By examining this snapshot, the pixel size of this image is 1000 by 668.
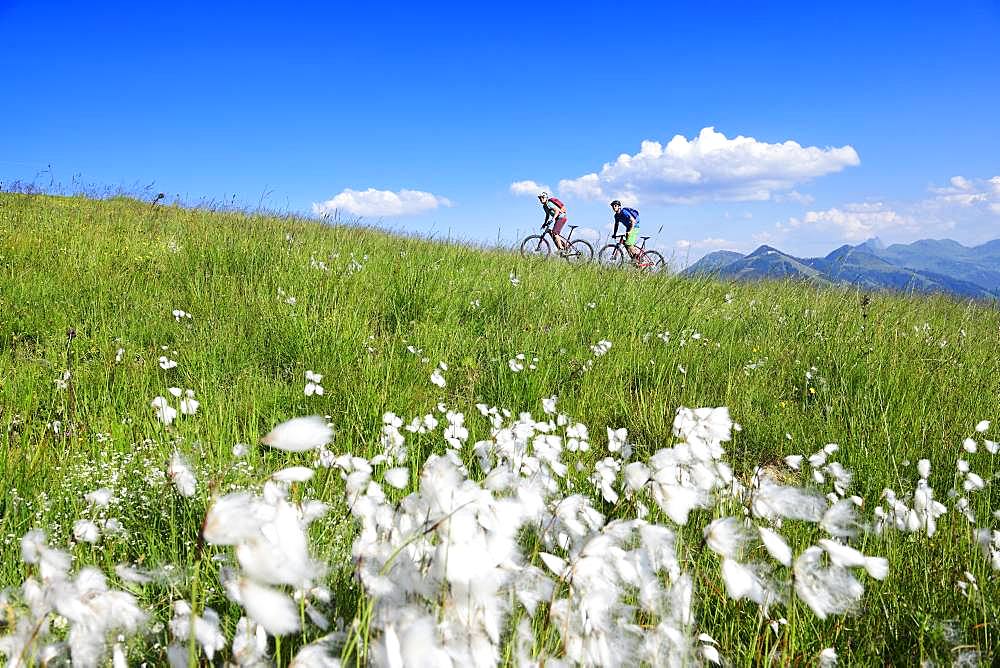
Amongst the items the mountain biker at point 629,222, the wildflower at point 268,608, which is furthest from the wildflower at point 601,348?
the mountain biker at point 629,222

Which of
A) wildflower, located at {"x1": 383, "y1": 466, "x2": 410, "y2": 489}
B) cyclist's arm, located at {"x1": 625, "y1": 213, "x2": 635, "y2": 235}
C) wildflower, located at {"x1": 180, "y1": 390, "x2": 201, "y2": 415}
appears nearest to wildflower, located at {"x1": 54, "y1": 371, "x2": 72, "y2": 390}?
wildflower, located at {"x1": 180, "y1": 390, "x2": 201, "y2": 415}

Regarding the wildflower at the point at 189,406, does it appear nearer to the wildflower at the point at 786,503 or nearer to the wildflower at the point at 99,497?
the wildflower at the point at 99,497

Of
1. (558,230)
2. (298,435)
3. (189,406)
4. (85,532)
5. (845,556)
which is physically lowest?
(85,532)

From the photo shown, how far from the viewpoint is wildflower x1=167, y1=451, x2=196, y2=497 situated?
1841mm

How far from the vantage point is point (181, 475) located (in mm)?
1914

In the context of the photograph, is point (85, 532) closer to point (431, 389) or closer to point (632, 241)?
point (431, 389)

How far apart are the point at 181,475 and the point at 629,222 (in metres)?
14.2

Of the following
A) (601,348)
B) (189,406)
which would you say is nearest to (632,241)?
(601,348)

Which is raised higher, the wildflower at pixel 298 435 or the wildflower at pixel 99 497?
the wildflower at pixel 298 435

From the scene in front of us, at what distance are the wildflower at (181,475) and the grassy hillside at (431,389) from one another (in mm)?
120

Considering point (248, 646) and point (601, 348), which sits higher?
point (601, 348)

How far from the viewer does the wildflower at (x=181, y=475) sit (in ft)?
6.04

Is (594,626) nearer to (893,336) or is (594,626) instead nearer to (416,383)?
(416,383)

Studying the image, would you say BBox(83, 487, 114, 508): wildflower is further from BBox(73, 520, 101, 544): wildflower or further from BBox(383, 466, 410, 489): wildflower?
BBox(383, 466, 410, 489): wildflower
